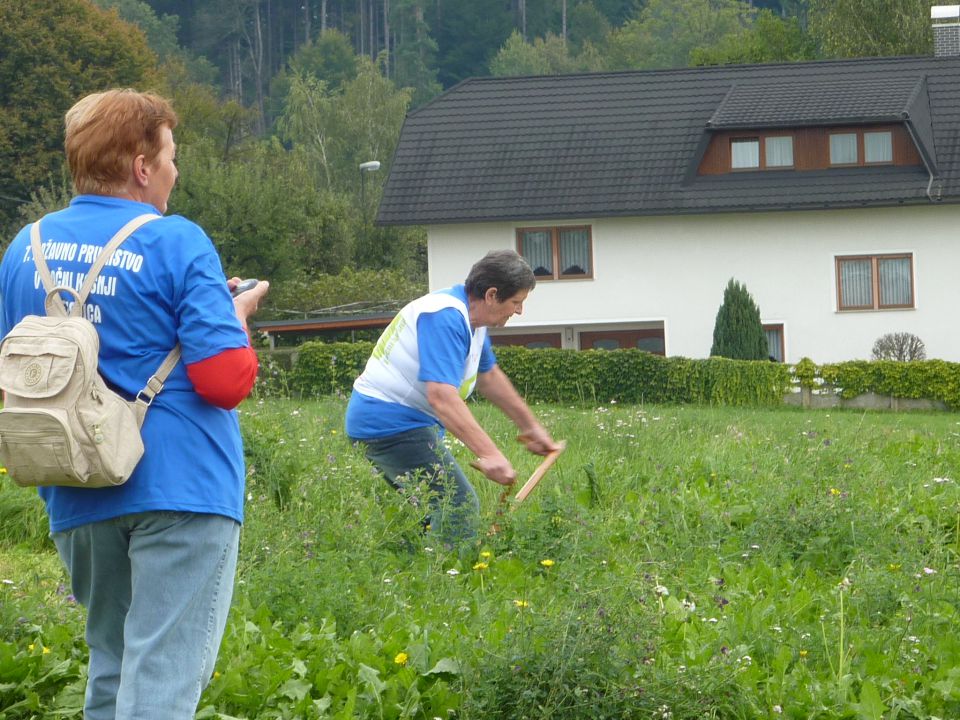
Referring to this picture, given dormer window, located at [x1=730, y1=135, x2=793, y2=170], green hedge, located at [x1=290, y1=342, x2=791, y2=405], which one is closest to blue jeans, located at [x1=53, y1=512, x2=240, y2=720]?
green hedge, located at [x1=290, y1=342, x2=791, y2=405]

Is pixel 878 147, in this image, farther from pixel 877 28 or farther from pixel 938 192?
pixel 877 28

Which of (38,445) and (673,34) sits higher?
(673,34)

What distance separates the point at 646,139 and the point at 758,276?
15.3ft

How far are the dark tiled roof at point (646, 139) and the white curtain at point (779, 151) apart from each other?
1.36ft

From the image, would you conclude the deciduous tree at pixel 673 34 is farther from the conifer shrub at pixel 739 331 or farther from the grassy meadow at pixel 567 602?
the grassy meadow at pixel 567 602

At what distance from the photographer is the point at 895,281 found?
33438mm

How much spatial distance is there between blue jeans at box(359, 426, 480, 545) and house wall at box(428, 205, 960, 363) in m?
27.1

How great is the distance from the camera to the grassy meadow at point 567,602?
15.1 ft

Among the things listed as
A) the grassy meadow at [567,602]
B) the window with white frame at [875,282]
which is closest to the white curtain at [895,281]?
the window with white frame at [875,282]

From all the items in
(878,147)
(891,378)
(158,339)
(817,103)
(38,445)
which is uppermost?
(817,103)

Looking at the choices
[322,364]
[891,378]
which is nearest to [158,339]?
[322,364]

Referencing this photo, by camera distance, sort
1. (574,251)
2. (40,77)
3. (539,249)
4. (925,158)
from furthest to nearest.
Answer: (40,77) < (539,249) < (574,251) < (925,158)

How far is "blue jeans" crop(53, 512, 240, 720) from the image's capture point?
3.32 m

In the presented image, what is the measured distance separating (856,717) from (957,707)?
1.38 ft
